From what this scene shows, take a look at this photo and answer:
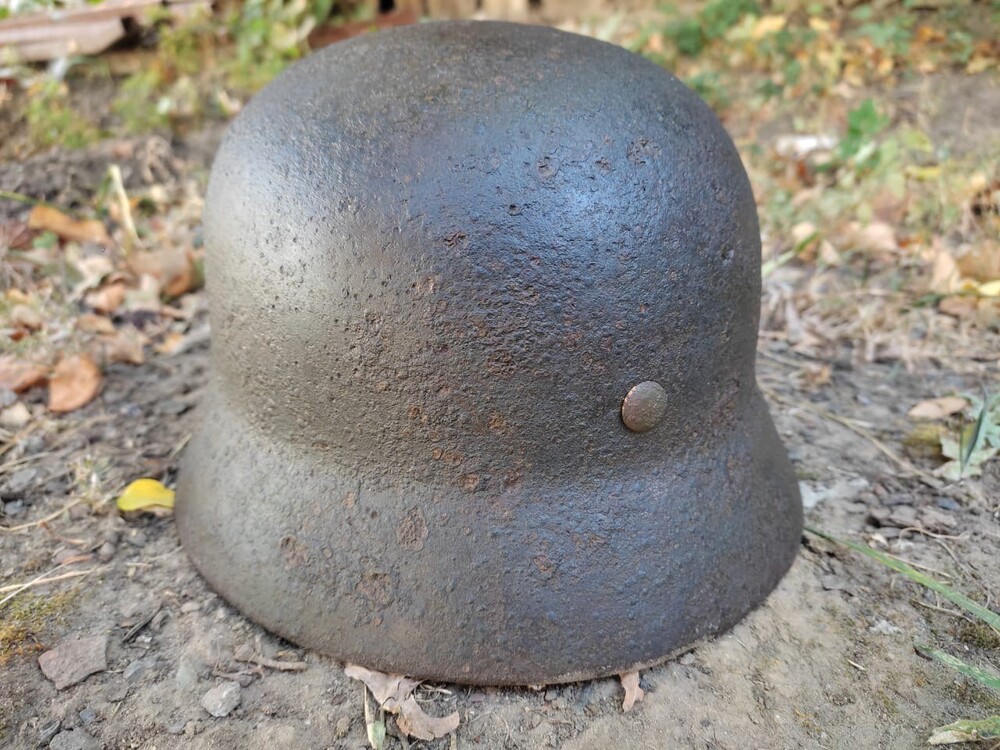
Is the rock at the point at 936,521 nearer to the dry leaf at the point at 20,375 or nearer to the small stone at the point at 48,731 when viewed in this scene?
the small stone at the point at 48,731

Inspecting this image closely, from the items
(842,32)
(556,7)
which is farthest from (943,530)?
(556,7)

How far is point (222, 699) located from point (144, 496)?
0.69 metres

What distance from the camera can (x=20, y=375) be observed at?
8.15 feet

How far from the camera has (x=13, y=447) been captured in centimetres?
228

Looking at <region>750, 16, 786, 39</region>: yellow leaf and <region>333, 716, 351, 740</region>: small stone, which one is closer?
<region>333, 716, 351, 740</region>: small stone

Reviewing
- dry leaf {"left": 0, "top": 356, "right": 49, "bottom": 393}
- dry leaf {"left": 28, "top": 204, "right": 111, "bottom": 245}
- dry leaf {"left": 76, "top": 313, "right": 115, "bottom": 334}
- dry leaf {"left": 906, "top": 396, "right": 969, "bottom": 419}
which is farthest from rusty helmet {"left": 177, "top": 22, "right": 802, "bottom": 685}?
dry leaf {"left": 28, "top": 204, "right": 111, "bottom": 245}

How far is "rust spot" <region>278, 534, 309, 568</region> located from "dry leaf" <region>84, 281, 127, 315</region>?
190 cm

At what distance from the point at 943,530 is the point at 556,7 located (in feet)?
16.1

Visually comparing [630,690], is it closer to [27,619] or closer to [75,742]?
[75,742]

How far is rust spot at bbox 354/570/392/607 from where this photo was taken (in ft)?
4.87

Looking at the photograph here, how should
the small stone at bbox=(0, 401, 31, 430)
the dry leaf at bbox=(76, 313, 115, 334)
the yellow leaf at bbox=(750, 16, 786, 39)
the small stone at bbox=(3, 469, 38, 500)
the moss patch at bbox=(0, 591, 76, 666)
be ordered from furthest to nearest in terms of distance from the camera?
the yellow leaf at bbox=(750, 16, 786, 39) → the dry leaf at bbox=(76, 313, 115, 334) → the small stone at bbox=(0, 401, 31, 430) → the small stone at bbox=(3, 469, 38, 500) → the moss patch at bbox=(0, 591, 76, 666)

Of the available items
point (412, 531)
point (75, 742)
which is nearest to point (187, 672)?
point (75, 742)

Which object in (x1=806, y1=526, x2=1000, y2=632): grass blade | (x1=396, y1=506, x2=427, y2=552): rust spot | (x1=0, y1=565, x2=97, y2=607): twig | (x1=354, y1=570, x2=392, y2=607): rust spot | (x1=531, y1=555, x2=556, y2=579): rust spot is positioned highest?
(x1=396, y1=506, x2=427, y2=552): rust spot

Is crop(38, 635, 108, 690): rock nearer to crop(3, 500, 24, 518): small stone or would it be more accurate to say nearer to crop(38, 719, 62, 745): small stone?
crop(38, 719, 62, 745): small stone
